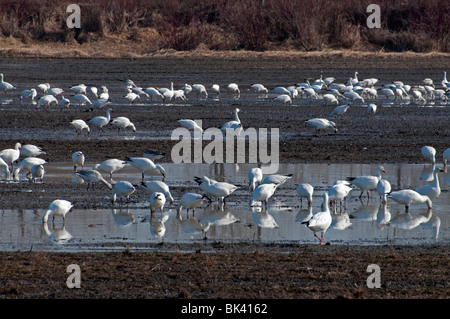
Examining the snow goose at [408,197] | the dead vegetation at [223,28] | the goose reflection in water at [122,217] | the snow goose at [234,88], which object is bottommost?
the snow goose at [234,88]

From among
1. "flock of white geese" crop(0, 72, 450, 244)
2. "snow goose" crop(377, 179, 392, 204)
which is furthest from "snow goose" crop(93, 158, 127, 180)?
"snow goose" crop(377, 179, 392, 204)

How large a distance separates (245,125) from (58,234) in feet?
33.8

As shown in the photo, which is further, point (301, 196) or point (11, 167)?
point (11, 167)

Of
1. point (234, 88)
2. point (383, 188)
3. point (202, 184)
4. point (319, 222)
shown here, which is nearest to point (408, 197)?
point (383, 188)

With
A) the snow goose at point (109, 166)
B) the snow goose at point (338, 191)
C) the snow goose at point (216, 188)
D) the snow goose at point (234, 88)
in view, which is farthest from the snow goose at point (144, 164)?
the snow goose at point (234, 88)

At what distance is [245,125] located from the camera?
63.6 ft

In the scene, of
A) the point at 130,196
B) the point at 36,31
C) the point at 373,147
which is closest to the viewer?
the point at 130,196

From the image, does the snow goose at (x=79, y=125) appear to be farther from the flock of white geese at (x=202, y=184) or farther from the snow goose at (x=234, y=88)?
the snow goose at (x=234, y=88)

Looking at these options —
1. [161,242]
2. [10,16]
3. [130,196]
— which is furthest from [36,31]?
[161,242]

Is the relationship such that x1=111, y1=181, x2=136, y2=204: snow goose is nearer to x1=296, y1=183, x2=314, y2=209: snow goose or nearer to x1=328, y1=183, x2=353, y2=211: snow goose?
x1=296, y1=183, x2=314, y2=209: snow goose

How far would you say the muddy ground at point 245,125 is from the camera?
7.13 meters

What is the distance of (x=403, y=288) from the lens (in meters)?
7.07
